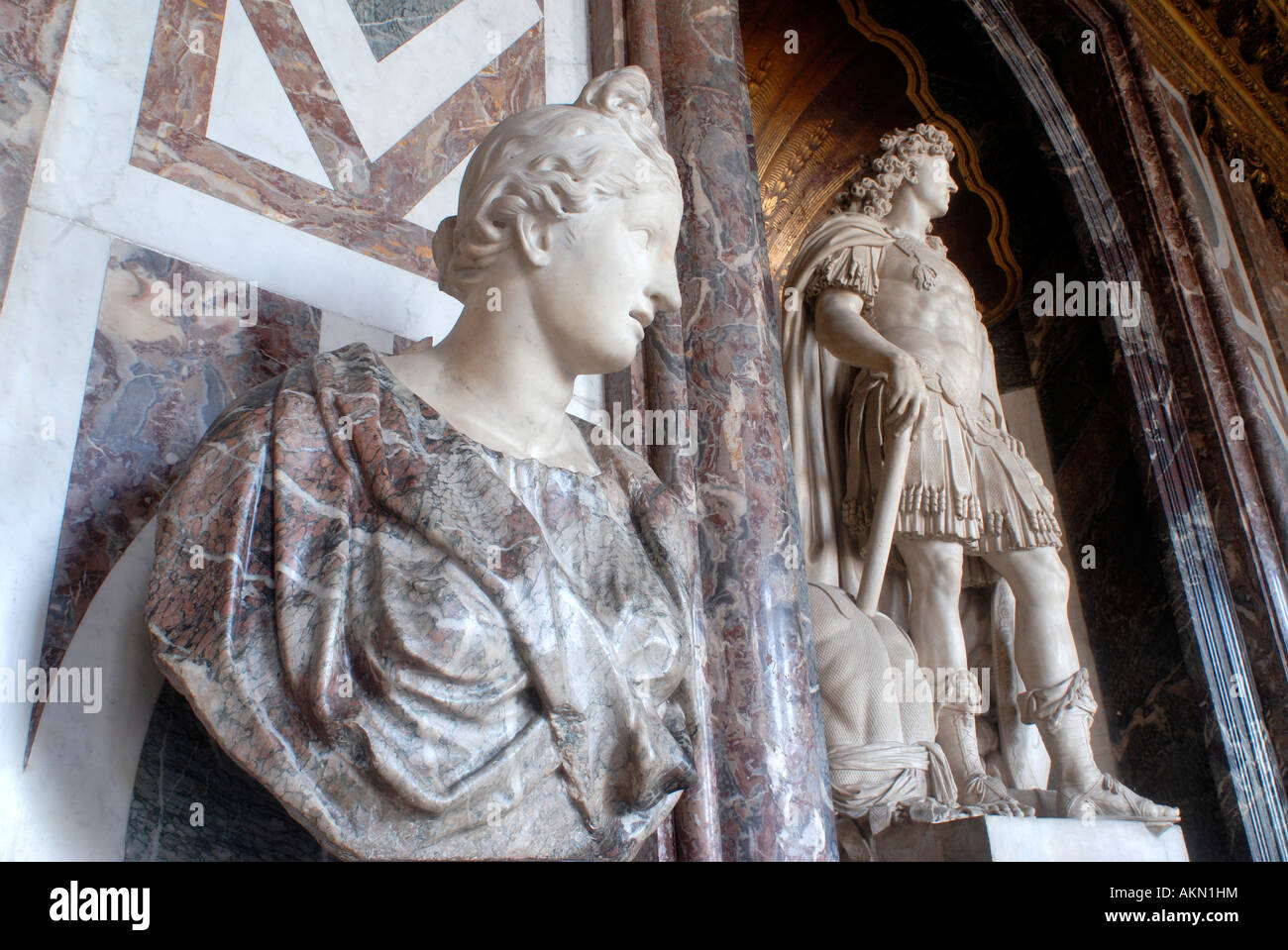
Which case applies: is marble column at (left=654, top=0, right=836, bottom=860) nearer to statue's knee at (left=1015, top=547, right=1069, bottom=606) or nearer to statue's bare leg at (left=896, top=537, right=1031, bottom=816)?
statue's bare leg at (left=896, top=537, right=1031, bottom=816)

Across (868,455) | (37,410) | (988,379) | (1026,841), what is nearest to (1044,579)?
(868,455)

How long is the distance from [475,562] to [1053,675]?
9.33 ft

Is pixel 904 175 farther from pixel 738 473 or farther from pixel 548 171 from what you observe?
pixel 548 171

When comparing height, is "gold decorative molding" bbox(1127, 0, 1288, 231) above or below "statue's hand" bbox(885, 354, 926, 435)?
above

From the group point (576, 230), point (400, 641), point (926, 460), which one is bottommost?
point (400, 641)

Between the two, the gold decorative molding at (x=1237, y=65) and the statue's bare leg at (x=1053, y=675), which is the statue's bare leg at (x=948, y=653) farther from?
the gold decorative molding at (x=1237, y=65)

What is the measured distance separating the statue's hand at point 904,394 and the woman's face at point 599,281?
2054 millimetres

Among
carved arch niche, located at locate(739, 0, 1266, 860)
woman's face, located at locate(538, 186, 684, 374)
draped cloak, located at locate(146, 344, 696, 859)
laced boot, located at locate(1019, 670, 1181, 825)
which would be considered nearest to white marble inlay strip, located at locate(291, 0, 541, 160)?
woman's face, located at locate(538, 186, 684, 374)

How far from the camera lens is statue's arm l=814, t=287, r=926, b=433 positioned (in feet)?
12.2

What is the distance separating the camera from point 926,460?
12.7 ft

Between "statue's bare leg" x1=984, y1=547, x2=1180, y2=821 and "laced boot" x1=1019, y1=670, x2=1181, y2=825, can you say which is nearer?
"laced boot" x1=1019, y1=670, x2=1181, y2=825

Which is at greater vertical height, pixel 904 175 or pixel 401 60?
pixel 904 175

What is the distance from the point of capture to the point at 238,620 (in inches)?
56.2

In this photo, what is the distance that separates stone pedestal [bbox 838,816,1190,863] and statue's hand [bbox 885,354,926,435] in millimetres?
1340
